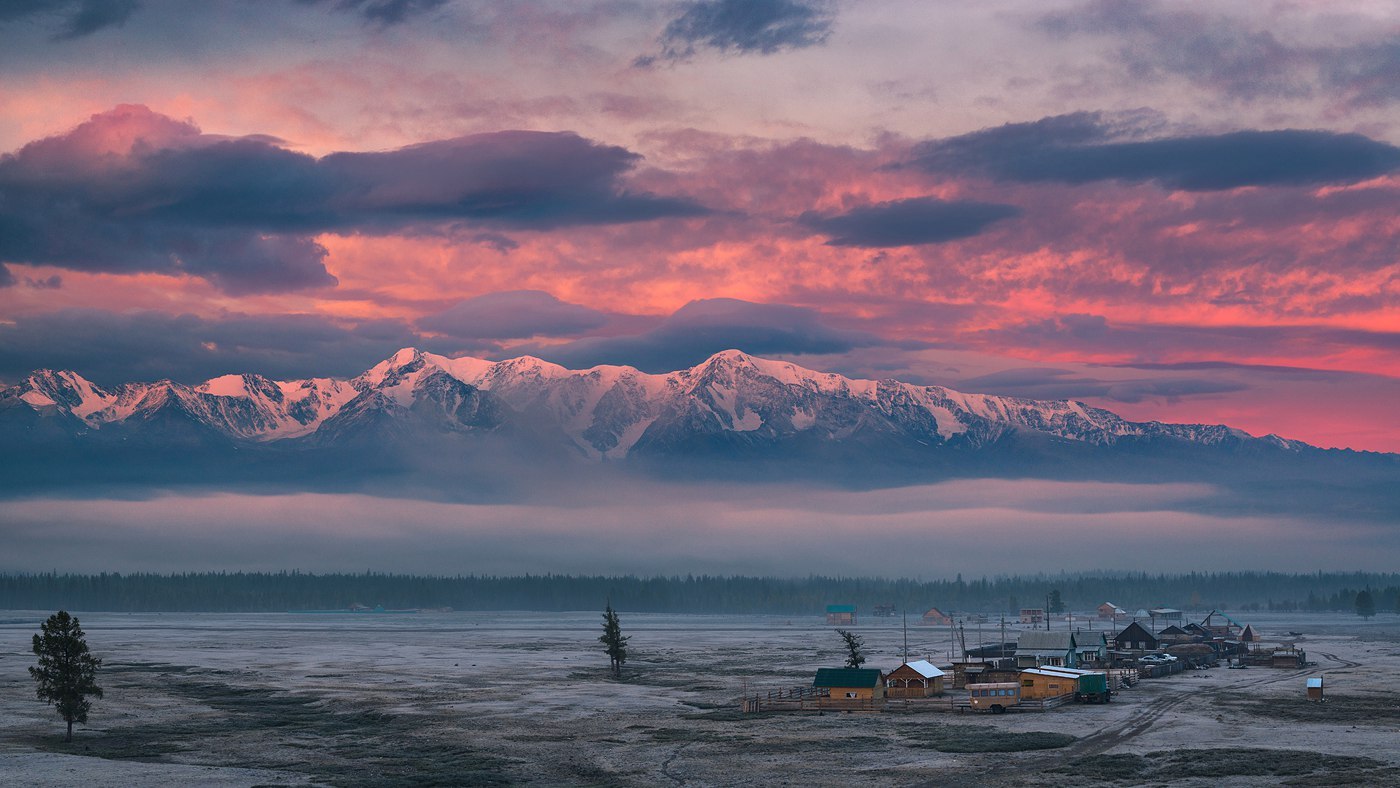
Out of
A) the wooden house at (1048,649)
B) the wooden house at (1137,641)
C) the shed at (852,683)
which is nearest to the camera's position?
the shed at (852,683)

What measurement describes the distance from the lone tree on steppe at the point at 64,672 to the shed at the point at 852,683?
167ft

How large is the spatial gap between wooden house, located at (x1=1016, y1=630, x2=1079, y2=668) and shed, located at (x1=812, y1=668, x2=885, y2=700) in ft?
107

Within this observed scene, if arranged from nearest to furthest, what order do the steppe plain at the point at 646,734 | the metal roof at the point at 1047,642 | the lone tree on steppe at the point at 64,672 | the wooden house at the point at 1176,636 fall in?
the steppe plain at the point at 646,734
the lone tree on steppe at the point at 64,672
the metal roof at the point at 1047,642
the wooden house at the point at 1176,636

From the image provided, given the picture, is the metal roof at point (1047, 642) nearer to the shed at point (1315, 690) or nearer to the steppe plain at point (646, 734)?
the steppe plain at point (646, 734)

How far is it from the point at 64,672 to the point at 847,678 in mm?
54490

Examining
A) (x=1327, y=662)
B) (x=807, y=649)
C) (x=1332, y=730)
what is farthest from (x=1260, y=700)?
(x=807, y=649)

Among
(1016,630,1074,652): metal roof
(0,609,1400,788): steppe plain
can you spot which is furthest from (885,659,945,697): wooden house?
(1016,630,1074,652): metal roof

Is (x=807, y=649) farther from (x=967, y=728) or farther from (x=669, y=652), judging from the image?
(x=967, y=728)

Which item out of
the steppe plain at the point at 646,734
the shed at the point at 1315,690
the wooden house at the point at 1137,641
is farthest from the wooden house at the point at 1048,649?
the shed at the point at 1315,690

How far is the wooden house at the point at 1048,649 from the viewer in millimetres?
134125

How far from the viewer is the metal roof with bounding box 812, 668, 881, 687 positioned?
10475cm

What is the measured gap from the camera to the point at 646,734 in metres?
88.2

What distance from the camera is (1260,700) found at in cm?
10781

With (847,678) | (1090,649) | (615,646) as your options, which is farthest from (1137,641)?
(847,678)
